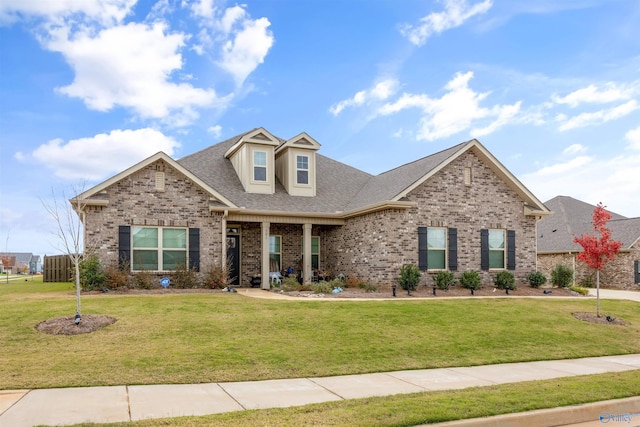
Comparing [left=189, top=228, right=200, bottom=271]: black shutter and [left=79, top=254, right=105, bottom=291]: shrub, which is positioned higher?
[left=189, top=228, right=200, bottom=271]: black shutter

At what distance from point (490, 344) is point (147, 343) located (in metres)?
7.25

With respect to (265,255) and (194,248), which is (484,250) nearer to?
(265,255)

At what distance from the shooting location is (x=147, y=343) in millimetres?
9773

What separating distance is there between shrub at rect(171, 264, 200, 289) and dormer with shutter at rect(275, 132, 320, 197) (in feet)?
20.7

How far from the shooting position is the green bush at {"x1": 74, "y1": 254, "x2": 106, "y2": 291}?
1636 centimetres

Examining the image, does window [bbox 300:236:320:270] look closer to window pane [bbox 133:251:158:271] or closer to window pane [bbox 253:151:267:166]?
window pane [bbox 253:151:267:166]

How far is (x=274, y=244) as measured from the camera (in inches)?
874

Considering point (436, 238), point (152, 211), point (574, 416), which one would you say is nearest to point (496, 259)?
point (436, 238)

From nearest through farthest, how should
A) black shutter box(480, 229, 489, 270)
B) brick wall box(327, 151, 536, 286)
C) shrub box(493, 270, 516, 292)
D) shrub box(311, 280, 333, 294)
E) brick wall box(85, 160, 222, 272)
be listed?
brick wall box(85, 160, 222, 272), shrub box(311, 280, 333, 294), brick wall box(327, 151, 536, 286), shrub box(493, 270, 516, 292), black shutter box(480, 229, 489, 270)

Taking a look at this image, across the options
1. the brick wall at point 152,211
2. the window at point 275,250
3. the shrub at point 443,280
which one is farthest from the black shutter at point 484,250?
the brick wall at point 152,211

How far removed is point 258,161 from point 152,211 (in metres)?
5.64

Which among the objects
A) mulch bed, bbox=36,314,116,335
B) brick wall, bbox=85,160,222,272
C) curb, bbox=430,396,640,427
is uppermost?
brick wall, bbox=85,160,222,272

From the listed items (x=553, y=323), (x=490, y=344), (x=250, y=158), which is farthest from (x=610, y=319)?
(x=250, y=158)

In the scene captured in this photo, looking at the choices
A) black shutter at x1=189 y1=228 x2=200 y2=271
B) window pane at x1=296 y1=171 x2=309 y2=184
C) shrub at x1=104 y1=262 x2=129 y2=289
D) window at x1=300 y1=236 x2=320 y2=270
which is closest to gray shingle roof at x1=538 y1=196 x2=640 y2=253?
window at x1=300 y1=236 x2=320 y2=270
